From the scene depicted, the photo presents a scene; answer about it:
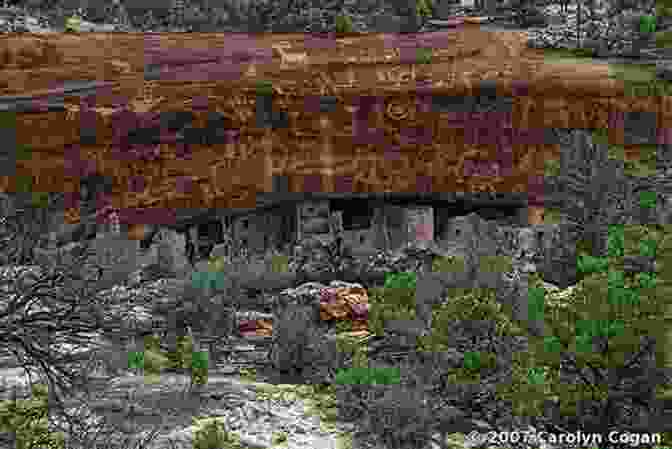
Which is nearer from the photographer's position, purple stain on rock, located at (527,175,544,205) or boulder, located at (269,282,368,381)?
boulder, located at (269,282,368,381)

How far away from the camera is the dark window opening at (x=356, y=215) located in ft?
56.4

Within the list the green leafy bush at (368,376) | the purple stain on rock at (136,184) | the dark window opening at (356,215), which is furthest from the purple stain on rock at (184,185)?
the green leafy bush at (368,376)

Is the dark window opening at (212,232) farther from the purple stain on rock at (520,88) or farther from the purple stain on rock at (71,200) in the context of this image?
the purple stain on rock at (520,88)

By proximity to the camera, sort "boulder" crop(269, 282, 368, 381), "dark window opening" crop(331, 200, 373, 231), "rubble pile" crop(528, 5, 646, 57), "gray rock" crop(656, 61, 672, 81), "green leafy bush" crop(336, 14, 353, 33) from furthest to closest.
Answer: "green leafy bush" crop(336, 14, 353, 33) → "rubble pile" crop(528, 5, 646, 57) → "gray rock" crop(656, 61, 672, 81) → "dark window opening" crop(331, 200, 373, 231) → "boulder" crop(269, 282, 368, 381)

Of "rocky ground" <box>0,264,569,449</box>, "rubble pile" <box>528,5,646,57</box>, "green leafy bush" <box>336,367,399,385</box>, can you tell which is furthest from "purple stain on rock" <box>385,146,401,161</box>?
"green leafy bush" <box>336,367,399,385</box>

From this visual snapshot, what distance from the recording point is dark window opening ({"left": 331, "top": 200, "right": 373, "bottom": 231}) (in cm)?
1719

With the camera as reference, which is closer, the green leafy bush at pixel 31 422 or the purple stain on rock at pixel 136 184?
the green leafy bush at pixel 31 422

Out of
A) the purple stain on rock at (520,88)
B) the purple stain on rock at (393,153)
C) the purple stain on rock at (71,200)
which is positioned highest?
the purple stain on rock at (520,88)

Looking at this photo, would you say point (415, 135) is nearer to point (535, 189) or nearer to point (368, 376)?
point (535, 189)

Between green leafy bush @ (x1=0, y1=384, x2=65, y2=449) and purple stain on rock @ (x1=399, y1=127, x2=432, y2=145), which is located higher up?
purple stain on rock @ (x1=399, y1=127, x2=432, y2=145)

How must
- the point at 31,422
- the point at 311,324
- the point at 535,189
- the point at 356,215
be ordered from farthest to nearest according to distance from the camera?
1. the point at 356,215
2. the point at 535,189
3. the point at 311,324
4. the point at 31,422

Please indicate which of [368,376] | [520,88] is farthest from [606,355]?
[520,88]

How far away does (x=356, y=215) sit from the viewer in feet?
57.0

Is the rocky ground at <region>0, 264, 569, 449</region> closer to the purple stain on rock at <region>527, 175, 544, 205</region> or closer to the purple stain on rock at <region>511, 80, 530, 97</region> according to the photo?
the purple stain on rock at <region>527, 175, 544, 205</region>
